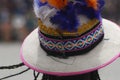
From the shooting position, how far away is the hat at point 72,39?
1.35 m

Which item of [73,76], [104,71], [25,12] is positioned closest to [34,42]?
[73,76]

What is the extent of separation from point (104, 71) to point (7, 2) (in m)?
3.42

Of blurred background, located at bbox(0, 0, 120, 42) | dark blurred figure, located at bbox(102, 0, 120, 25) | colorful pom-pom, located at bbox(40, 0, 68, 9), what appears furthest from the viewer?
blurred background, located at bbox(0, 0, 120, 42)

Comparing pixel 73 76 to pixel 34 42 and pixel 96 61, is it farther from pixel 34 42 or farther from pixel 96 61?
pixel 34 42

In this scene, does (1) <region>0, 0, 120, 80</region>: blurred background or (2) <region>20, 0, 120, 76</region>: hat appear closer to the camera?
(2) <region>20, 0, 120, 76</region>: hat

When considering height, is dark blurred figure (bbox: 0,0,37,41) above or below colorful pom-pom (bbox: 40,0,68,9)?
above

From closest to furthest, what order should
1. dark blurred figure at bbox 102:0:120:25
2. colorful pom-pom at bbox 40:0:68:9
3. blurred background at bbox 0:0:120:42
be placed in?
colorful pom-pom at bbox 40:0:68:9
dark blurred figure at bbox 102:0:120:25
blurred background at bbox 0:0:120:42

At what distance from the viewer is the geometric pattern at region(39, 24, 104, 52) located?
1.37m

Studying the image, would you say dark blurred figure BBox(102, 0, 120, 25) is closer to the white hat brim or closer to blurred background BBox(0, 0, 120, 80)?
blurred background BBox(0, 0, 120, 80)

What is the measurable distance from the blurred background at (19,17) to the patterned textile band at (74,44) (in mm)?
3336

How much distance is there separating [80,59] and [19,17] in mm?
3974

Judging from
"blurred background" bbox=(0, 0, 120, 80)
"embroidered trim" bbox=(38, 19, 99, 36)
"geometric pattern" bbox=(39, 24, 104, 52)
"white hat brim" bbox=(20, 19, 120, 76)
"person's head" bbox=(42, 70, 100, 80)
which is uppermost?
"blurred background" bbox=(0, 0, 120, 80)

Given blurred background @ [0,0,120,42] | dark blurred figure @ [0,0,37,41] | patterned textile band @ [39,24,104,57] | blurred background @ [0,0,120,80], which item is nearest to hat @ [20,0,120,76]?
patterned textile band @ [39,24,104,57]

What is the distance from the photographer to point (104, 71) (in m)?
2.35
